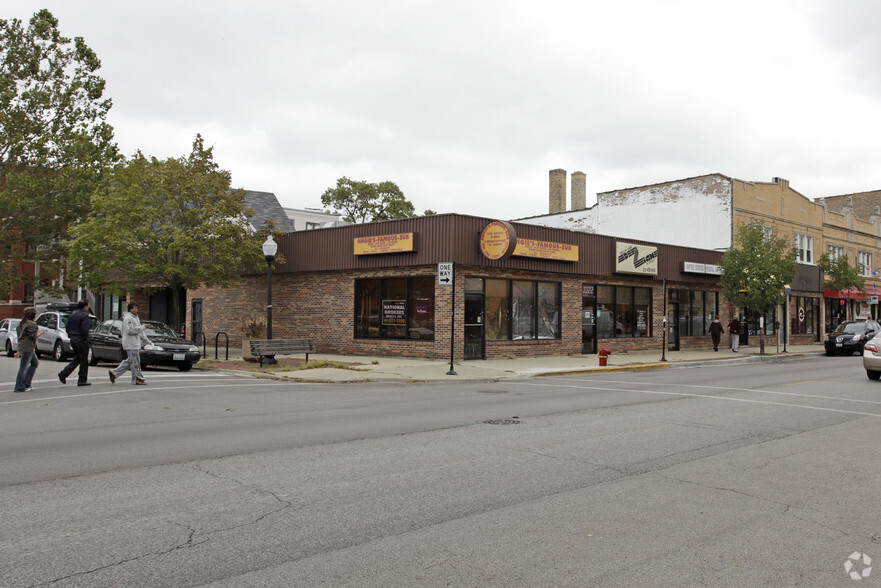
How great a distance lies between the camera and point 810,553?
464 cm

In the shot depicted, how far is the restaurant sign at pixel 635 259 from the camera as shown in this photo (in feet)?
92.8

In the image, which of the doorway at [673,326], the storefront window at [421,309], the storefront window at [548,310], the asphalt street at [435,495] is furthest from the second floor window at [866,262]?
the asphalt street at [435,495]

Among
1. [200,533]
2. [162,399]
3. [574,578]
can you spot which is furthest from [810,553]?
[162,399]

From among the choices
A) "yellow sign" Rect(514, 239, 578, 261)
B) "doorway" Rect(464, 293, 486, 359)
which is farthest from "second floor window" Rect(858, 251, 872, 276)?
"doorway" Rect(464, 293, 486, 359)

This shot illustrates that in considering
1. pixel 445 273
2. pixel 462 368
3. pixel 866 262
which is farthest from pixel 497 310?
pixel 866 262

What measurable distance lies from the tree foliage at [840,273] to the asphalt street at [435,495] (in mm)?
35000

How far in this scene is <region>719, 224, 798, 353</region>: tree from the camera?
2981 centimetres

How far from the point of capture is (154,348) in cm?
1814

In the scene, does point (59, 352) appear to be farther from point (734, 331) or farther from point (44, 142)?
point (734, 331)

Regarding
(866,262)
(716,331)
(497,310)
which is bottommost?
(716,331)

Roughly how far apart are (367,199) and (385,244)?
1470 inches

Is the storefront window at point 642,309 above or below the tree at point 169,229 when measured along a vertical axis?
below

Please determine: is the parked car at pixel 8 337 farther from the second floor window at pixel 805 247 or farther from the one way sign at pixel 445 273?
the second floor window at pixel 805 247

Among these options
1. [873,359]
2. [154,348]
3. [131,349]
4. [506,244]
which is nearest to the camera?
[131,349]
